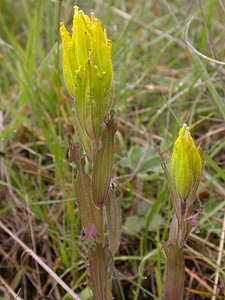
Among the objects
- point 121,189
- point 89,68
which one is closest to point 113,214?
point 89,68

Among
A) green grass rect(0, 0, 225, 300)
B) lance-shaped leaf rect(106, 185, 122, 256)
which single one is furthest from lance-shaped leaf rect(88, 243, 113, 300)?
green grass rect(0, 0, 225, 300)

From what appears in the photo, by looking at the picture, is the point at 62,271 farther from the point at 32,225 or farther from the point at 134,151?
the point at 134,151

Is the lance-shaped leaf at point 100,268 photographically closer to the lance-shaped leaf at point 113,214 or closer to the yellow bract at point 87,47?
the lance-shaped leaf at point 113,214

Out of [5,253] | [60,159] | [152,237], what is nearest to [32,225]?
[5,253]

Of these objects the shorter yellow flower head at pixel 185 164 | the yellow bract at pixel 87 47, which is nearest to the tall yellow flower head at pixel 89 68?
the yellow bract at pixel 87 47

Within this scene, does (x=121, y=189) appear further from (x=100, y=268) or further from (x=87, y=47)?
(x=87, y=47)

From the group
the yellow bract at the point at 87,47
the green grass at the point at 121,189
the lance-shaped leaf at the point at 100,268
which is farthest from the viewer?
the green grass at the point at 121,189
